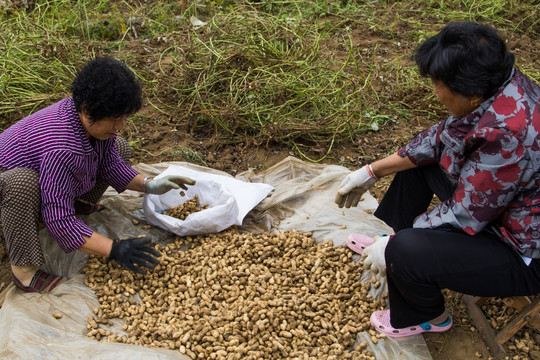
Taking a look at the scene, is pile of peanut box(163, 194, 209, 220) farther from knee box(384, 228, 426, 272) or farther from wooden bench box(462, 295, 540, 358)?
wooden bench box(462, 295, 540, 358)

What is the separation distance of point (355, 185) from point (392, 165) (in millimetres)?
220

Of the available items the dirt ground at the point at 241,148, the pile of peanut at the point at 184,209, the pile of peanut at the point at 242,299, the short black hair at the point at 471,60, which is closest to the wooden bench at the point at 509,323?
the pile of peanut at the point at 242,299

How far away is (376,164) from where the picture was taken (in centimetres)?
237

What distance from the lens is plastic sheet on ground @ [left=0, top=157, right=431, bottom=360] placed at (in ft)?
6.06

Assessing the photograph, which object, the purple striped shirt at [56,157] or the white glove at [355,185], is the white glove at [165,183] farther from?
the white glove at [355,185]

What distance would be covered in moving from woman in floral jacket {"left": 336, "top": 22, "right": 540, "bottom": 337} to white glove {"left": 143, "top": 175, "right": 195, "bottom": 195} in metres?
1.13

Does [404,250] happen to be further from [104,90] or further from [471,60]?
[104,90]

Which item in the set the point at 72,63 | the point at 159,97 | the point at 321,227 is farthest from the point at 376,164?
the point at 72,63

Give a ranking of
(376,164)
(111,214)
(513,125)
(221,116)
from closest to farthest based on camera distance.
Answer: (513,125) → (376,164) → (111,214) → (221,116)

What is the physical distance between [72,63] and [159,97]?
0.73 metres

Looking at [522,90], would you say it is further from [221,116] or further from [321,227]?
[221,116]

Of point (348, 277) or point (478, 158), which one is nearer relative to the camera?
point (478, 158)

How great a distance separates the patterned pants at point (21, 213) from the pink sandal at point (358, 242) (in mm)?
1472

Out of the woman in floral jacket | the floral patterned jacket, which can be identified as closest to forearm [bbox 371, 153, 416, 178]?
the woman in floral jacket
